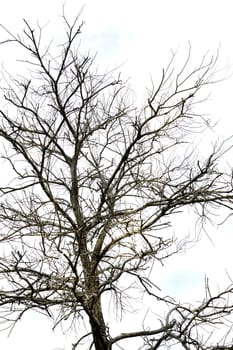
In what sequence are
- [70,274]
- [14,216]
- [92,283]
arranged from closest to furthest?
[70,274], [92,283], [14,216]

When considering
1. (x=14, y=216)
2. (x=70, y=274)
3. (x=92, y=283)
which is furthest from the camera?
(x=14, y=216)

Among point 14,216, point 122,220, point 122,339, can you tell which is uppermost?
point 14,216

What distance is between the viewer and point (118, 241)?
4.24m

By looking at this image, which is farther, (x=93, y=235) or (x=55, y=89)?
(x=55, y=89)

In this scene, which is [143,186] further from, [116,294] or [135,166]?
[116,294]

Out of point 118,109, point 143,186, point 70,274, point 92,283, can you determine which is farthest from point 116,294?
point 118,109

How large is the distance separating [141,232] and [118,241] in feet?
0.55

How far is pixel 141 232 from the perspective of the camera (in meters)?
4.16

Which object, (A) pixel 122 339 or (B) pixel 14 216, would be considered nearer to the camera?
(A) pixel 122 339

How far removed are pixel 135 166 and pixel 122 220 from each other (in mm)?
520

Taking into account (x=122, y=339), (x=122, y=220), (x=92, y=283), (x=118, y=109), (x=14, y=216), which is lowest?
(x=122, y=339)

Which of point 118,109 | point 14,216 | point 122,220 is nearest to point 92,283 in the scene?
point 122,220

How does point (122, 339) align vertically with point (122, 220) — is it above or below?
below

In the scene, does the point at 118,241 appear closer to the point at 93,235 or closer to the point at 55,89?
the point at 93,235
